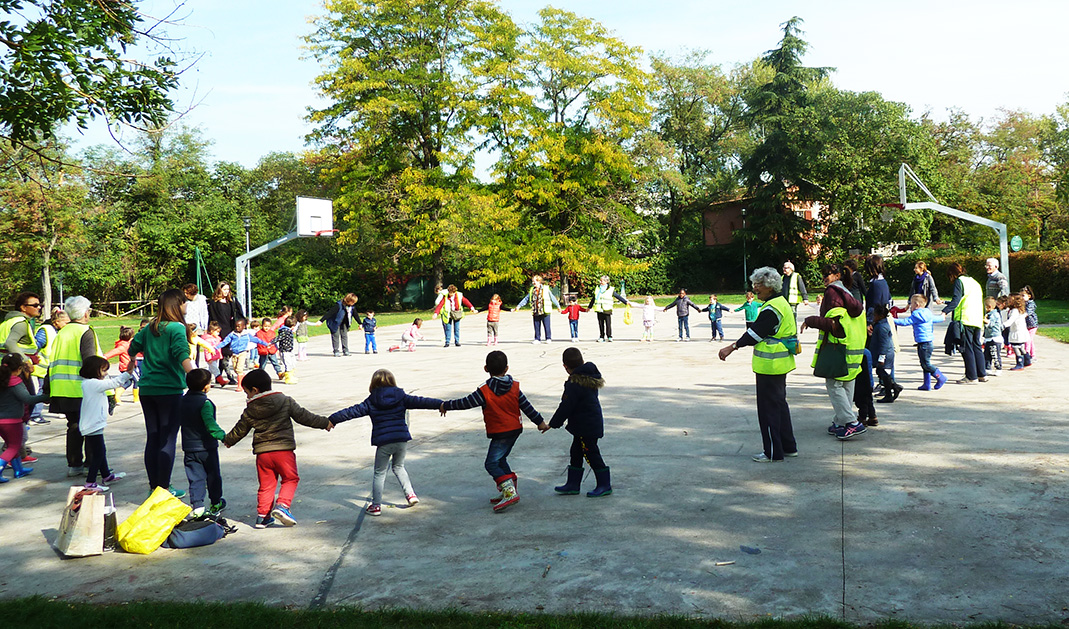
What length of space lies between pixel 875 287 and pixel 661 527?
571cm

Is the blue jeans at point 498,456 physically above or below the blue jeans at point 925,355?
below

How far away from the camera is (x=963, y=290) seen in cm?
1130

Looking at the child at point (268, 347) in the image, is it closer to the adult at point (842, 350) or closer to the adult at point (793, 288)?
the adult at point (793, 288)

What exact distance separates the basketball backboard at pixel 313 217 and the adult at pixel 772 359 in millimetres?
26542

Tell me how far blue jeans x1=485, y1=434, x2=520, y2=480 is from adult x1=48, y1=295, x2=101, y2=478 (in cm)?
394

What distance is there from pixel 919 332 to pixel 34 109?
1128 centimetres

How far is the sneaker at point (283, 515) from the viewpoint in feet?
20.3

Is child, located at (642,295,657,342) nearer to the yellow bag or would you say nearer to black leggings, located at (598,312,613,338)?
black leggings, located at (598,312,613,338)

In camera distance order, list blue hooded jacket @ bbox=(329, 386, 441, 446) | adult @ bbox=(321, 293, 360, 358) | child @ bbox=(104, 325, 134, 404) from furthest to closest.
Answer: adult @ bbox=(321, 293, 360, 358) < child @ bbox=(104, 325, 134, 404) < blue hooded jacket @ bbox=(329, 386, 441, 446)

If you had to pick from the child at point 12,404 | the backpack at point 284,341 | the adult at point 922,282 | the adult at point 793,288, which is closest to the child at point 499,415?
the child at point 12,404

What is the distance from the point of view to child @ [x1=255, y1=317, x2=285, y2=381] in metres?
14.7

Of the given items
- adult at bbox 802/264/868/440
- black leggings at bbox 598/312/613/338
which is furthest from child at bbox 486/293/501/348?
adult at bbox 802/264/868/440

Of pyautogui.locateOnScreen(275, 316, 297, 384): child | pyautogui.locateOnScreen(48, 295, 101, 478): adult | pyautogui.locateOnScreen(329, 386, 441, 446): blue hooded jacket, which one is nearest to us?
pyautogui.locateOnScreen(329, 386, 441, 446): blue hooded jacket

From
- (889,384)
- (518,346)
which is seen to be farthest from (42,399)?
(518,346)
